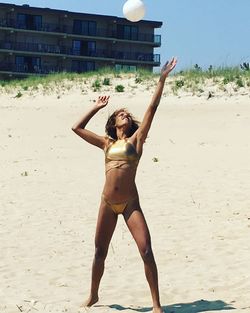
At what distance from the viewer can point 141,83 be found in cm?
2889

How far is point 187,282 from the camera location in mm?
7137

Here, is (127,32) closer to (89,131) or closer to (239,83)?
(239,83)

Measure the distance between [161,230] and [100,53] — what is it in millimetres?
58534

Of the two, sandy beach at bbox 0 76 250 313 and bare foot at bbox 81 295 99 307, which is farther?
sandy beach at bbox 0 76 250 313

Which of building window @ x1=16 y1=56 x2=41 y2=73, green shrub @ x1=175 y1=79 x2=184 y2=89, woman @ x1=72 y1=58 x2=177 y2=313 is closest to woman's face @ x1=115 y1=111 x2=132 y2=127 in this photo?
woman @ x1=72 y1=58 x2=177 y2=313

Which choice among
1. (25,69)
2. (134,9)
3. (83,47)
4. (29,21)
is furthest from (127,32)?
(134,9)

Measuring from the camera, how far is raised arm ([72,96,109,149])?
20.3 feet

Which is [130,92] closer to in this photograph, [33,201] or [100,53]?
[33,201]

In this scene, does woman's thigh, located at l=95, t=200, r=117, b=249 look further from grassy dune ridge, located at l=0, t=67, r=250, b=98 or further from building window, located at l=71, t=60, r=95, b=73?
building window, located at l=71, t=60, r=95, b=73

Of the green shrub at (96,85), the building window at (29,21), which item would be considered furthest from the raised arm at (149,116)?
the building window at (29,21)

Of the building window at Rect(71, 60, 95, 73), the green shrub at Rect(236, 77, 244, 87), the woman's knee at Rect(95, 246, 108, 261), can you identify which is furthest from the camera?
the building window at Rect(71, 60, 95, 73)

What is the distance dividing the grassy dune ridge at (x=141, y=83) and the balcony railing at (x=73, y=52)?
101 ft

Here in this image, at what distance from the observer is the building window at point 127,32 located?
6850 cm

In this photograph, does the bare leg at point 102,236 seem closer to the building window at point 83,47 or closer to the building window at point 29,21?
the building window at point 29,21
